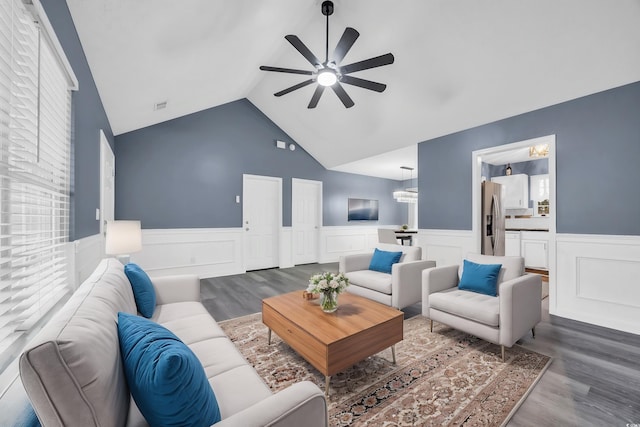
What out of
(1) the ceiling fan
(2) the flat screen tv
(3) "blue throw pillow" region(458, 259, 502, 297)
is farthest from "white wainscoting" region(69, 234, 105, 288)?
(2) the flat screen tv

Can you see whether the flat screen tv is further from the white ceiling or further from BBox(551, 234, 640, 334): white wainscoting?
BBox(551, 234, 640, 334): white wainscoting

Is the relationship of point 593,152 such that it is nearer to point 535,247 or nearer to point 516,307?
point 516,307

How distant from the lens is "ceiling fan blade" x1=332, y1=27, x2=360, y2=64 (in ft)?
7.50

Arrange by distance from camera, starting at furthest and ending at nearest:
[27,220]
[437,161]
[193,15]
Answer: [437,161]
[193,15]
[27,220]

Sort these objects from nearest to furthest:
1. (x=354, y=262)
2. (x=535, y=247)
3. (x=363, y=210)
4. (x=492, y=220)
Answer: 1. (x=354, y=262)
2. (x=492, y=220)
3. (x=535, y=247)
4. (x=363, y=210)

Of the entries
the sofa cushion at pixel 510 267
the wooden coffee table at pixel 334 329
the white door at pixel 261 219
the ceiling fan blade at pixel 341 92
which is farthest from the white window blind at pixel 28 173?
the white door at pixel 261 219

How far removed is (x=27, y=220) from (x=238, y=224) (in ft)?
13.0

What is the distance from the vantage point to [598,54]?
2.59 m

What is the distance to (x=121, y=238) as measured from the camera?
271 cm

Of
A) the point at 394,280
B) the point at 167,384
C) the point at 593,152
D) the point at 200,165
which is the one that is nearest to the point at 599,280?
the point at 593,152

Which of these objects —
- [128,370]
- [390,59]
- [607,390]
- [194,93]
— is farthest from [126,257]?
[607,390]

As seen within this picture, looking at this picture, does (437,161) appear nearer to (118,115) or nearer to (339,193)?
(339,193)

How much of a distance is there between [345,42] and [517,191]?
228 inches

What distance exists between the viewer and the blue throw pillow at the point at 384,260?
11.0 ft
